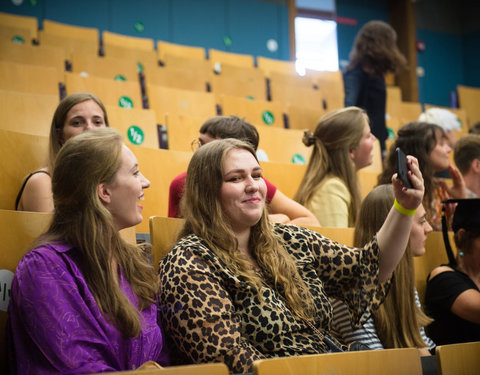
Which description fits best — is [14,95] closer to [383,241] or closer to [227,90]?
[383,241]

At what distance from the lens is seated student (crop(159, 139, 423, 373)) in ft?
4.16

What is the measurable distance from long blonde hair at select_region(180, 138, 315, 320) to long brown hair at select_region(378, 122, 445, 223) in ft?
3.36

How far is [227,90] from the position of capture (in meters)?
4.22

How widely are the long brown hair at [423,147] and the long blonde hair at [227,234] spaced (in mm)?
1024

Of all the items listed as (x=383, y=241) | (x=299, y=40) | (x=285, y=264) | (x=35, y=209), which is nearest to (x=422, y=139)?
(x=383, y=241)

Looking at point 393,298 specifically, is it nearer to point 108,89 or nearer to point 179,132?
point 179,132

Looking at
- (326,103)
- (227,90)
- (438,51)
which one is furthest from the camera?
(438,51)

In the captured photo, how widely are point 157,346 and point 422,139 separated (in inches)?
65.3

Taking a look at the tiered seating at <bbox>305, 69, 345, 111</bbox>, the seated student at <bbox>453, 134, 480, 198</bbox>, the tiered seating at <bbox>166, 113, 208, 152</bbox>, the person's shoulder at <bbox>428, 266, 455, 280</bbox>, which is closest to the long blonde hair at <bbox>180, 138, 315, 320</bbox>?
the person's shoulder at <bbox>428, 266, 455, 280</bbox>

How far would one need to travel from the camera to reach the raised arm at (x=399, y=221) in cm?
142

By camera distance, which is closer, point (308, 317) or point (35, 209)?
point (308, 317)

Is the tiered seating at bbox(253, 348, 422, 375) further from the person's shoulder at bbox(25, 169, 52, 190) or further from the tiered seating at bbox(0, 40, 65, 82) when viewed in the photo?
the tiered seating at bbox(0, 40, 65, 82)

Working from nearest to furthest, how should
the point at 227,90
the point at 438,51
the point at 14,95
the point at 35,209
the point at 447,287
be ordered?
1. the point at 35,209
2. the point at 447,287
3. the point at 14,95
4. the point at 227,90
5. the point at 438,51

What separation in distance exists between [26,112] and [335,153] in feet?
4.10
